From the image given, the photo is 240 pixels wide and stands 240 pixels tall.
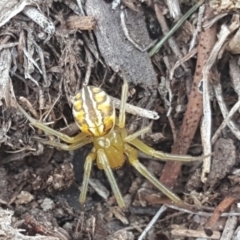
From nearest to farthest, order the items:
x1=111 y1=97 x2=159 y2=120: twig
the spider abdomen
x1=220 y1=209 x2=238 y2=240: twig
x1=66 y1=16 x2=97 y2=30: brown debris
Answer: x1=220 y1=209 x2=238 y2=240: twig
x1=66 y1=16 x2=97 y2=30: brown debris
x1=111 y1=97 x2=159 y2=120: twig
the spider abdomen

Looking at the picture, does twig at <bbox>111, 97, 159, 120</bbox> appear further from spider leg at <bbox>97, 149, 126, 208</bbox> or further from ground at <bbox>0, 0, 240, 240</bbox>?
spider leg at <bbox>97, 149, 126, 208</bbox>

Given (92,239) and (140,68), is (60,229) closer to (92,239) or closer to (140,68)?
(92,239)

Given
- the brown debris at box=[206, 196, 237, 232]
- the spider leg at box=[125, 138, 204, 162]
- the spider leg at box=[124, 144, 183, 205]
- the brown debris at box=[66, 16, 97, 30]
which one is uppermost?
the brown debris at box=[66, 16, 97, 30]

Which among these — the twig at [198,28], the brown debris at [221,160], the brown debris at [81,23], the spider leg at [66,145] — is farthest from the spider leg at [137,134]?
the brown debris at [81,23]

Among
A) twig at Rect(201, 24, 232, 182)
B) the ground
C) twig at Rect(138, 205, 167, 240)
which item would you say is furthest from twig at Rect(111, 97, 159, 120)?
twig at Rect(138, 205, 167, 240)

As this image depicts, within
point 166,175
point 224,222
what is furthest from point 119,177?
point 224,222

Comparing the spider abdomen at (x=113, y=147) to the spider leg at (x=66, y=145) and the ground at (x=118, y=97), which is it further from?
the ground at (x=118, y=97)
